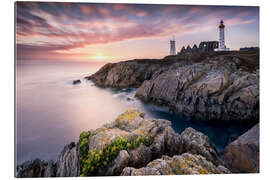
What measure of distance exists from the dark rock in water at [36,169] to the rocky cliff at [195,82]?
8.33ft

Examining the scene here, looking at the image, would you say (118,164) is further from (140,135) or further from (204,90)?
(204,90)

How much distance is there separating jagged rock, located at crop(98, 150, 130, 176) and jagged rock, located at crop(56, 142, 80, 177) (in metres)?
0.59

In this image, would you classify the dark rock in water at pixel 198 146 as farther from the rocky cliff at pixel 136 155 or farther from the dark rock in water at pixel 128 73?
the dark rock in water at pixel 128 73

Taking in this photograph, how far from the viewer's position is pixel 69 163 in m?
3.05

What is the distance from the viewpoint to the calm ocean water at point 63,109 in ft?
10.7

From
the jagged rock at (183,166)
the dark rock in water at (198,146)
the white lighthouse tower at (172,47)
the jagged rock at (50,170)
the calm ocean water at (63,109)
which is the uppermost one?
the white lighthouse tower at (172,47)

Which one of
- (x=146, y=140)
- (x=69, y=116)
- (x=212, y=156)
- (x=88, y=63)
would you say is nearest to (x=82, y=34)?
(x=88, y=63)

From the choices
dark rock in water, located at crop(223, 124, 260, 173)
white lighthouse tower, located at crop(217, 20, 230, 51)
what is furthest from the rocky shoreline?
white lighthouse tower, located at crop(217, 20, 230, 51)

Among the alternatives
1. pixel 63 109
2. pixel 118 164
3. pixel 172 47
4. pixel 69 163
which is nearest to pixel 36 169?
pixel 69 163

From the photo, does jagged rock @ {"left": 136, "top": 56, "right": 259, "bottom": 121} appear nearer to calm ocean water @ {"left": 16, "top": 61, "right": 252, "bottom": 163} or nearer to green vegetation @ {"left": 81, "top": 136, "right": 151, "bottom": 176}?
calm ocean water @ {"left": 16, "top": 61, "right": 252, "bottom": 163}

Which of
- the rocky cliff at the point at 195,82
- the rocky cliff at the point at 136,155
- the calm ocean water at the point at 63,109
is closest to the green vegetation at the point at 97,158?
the rocky cliff at the point at 136,155

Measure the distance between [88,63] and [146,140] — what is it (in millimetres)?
2850

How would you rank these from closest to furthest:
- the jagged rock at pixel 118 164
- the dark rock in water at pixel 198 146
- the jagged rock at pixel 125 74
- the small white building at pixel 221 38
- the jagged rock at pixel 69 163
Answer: the jagged rock at pixel 118 164 < the jagged rock at pixel 69 163 < the dark rock in water at pixel 198 146 < the small white building at pixel 221 38 < the jagged rock at pixel 125 74

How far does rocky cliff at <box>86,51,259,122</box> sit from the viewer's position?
14.2 feet
